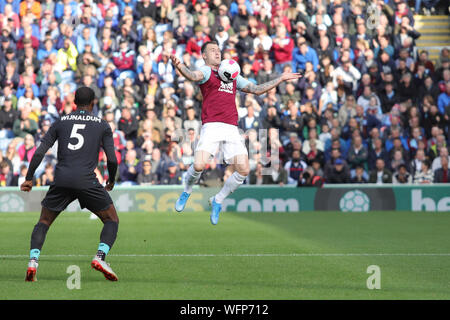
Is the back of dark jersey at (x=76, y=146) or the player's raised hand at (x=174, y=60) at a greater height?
the player's raised hand at (x=174, y=60)

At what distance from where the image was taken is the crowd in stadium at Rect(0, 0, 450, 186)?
22641 mm

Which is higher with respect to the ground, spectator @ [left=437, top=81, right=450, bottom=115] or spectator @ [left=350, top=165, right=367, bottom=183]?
spectator @ [left=437, top=81, right=450, bottom=115]

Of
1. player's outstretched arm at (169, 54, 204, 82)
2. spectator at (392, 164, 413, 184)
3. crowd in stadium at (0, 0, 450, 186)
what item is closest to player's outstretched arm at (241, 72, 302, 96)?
player's outstretched arm at (169, 54, 204, 82)

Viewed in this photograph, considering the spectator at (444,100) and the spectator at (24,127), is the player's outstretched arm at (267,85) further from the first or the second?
the spectator at (444,100)

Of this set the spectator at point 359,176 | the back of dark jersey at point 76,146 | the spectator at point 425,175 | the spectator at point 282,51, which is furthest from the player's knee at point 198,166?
the spectator at point 282,51

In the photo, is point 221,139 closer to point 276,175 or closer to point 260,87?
point 260,87

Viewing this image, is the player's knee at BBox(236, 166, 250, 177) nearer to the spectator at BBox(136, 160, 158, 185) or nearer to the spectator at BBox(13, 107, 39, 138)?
the spectator at BBox(136, 160, 158, 185)

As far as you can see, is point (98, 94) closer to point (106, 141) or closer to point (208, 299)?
point (106, 141)

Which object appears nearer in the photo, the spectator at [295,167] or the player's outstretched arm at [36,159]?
the player's outstretched arm at [36,159]

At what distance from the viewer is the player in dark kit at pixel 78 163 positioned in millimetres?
9188

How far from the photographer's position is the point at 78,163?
30.3ft

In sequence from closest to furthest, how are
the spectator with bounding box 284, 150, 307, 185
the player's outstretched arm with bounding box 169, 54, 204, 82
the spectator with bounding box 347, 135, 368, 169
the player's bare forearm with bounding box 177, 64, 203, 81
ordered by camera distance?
the player's outstretched arm with bounding box 169, 54, 204, 82 → the player's bare forearm with bounding box 177, 64, 203, 81 → the spectator with bounding box 284, 150, 307, 185 → the spectator with bounding box 347, 135, 368, 169

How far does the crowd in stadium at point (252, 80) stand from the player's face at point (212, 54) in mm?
10522

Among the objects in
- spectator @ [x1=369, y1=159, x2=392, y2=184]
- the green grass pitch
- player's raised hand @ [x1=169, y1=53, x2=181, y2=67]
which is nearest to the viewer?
the green grass pitch
